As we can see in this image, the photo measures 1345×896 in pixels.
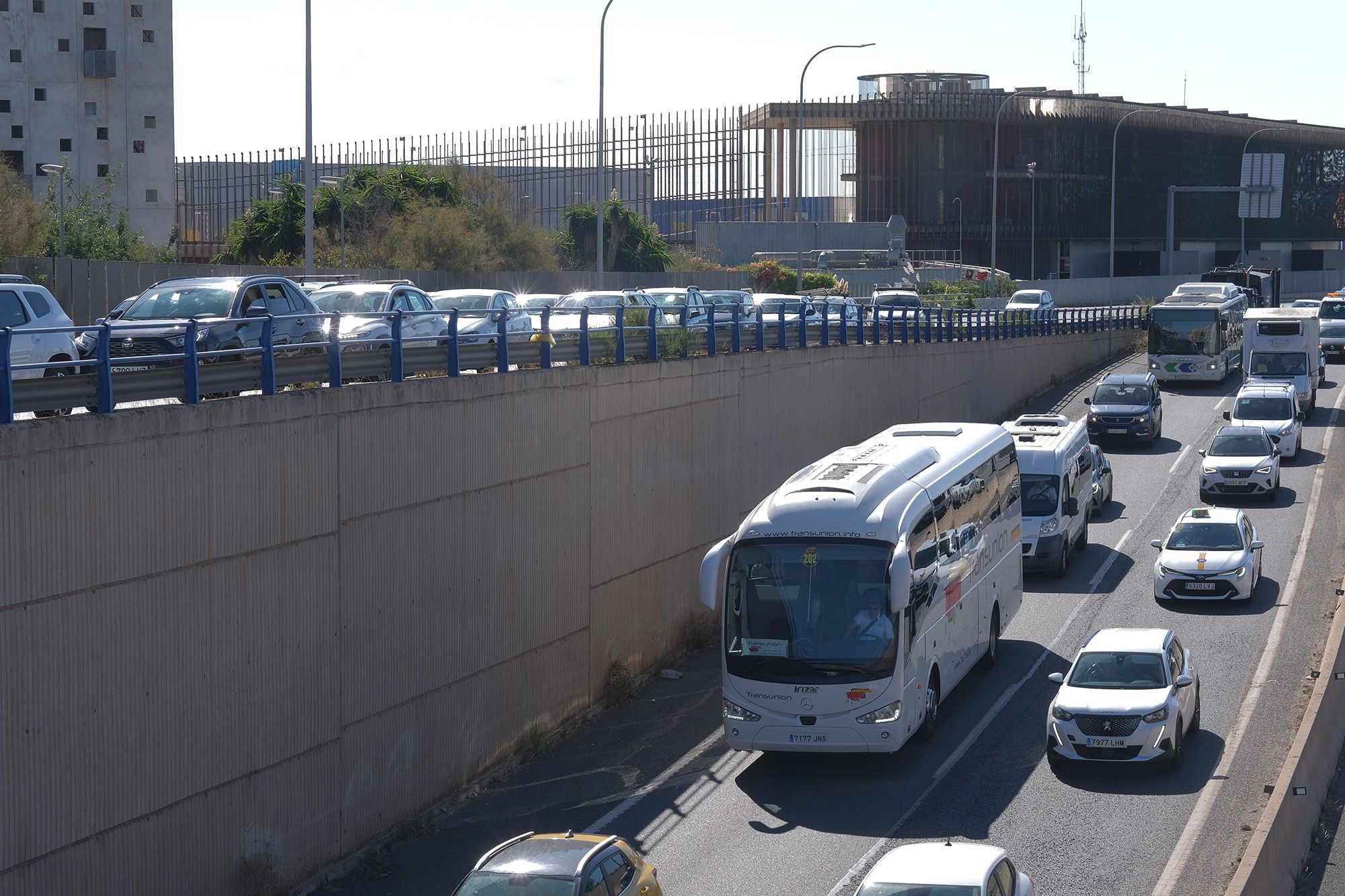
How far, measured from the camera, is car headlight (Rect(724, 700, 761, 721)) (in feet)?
59.6

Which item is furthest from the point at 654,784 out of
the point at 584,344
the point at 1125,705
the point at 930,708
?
the point at 584,344

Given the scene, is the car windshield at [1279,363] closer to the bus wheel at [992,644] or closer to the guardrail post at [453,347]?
the bus wheel at [992,644]

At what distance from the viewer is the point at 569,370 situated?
21.7 meters

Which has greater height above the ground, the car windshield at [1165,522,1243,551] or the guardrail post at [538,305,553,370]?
the guardrail post at [538,305,553,370]

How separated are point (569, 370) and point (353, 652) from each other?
6521 millimetres

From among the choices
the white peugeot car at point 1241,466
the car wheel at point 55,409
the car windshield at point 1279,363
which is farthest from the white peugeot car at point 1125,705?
the car windshield at point 1279,363

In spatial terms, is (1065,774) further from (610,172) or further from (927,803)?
(610,172)

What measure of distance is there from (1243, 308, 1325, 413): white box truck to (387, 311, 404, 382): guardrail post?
33.5 meters

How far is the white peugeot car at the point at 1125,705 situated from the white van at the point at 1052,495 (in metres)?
8.09

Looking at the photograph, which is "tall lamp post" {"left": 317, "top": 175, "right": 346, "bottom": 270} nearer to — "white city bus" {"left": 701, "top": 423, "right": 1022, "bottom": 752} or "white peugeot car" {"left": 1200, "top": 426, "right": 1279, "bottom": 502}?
"white peugeot car" {"left": 1200, "top": 426, "right": 1279, "bottom": 502}

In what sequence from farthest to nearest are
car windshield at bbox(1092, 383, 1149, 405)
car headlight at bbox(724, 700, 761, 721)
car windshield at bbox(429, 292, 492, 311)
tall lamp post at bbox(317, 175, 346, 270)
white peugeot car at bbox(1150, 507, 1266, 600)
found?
tall lamp post at bbox(317, 175, 346, 270)
car windshield at bbox(1092, 383, 1149, 405)
car windshield at bbox(429, 292, 492, 311)
white peugeot car at bbox(1150, 507, 1266, 600)
car headlight at bbox(724, 700, 761, 721)

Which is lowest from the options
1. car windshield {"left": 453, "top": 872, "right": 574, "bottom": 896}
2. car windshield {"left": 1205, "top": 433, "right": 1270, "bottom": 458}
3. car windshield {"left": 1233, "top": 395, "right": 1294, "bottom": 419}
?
car windshield {"left": 453, "top": 872, "right": 574, "bottom": 896}

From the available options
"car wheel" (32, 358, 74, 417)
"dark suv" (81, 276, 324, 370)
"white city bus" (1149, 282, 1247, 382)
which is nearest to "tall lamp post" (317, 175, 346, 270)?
"white city bus" (1149, 282, 1247, 382)

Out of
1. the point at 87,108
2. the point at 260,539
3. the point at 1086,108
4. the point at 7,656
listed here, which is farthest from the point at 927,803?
the point at 1086,108
